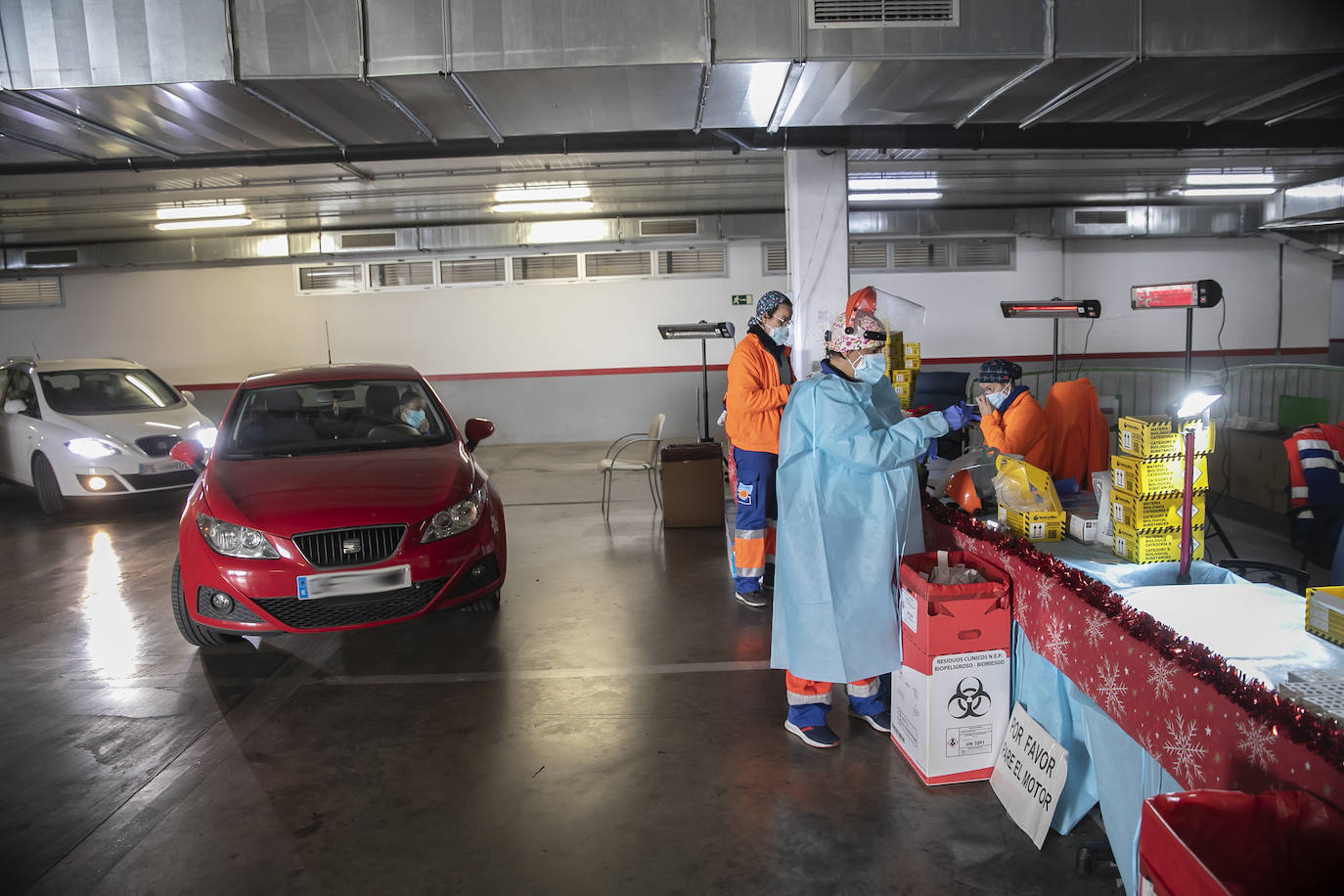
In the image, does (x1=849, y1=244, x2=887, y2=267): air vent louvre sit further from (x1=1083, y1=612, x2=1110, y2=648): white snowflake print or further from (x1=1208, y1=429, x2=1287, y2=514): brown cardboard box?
(x1=1083, y1=612, x2=1110, y2=648): white snowflake print

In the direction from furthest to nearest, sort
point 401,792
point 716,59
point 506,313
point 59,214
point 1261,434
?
point 506,313 < point 59,214 < point 1261,434 < point 716,59 < point 401,792

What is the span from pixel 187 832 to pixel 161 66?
3.72m

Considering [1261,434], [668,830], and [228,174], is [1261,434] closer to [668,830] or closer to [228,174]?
[668,830]

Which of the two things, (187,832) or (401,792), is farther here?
(401,792)

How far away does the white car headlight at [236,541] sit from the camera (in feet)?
12.2

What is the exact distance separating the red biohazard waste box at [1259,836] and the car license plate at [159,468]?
27.0 feet

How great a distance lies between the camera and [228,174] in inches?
334

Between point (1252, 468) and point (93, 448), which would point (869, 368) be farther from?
point (93, 448)

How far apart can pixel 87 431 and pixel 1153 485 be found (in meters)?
8.53

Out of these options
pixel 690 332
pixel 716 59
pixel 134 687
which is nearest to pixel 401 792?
pixel 134 687

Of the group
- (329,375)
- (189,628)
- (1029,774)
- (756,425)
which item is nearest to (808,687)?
(1029,774)

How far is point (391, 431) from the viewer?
15.7 ft

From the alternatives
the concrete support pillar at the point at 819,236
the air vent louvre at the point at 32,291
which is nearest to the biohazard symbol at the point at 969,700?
the concrete support pillar at the point at 819,236

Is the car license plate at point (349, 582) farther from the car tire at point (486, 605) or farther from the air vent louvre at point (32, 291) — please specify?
the air vent louvre at point (32, 291)
